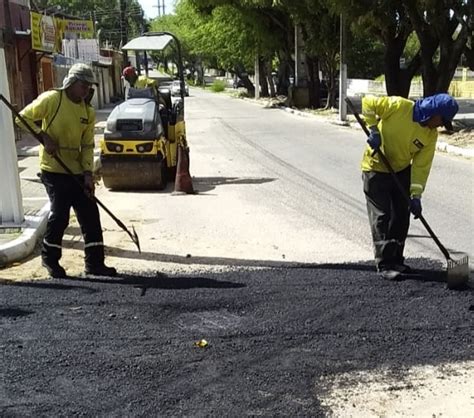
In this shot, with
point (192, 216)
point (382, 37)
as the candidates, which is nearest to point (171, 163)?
point (192, 216)

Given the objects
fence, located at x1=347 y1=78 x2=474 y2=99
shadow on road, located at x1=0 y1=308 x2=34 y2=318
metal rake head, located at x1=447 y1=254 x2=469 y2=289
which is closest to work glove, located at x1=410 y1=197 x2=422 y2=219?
metal rake head, located at x1=447 y1=254 x2=469 y2=289

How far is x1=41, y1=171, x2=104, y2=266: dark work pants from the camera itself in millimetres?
5781

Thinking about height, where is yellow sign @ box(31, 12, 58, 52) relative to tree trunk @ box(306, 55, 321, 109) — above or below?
above

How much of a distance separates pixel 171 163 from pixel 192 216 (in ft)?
8.93

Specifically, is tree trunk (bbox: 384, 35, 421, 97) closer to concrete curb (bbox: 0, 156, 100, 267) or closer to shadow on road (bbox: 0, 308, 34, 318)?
concrete curb (bbox: 0, 156, 100, 267)

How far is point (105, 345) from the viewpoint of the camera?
14.2ft

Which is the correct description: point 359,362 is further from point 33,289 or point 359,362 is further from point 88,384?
point 33,289

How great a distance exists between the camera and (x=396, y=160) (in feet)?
18.4

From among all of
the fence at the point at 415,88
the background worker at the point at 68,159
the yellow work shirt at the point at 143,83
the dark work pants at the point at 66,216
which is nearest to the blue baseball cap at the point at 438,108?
the background worker at the point at 68,159

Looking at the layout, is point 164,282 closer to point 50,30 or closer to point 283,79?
point 50,30

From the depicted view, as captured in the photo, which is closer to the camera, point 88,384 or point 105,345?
point 88,384

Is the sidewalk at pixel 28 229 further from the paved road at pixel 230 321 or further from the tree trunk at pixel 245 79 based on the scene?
the tree trunk at pixel 245 79

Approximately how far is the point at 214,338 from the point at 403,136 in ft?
7.83

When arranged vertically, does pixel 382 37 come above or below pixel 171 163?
above
